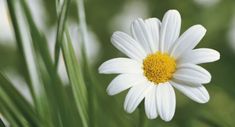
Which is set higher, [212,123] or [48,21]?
[48,21]

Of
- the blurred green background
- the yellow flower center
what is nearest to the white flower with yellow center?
the yellow flower center

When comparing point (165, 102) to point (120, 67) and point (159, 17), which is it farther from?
point (159, 17)

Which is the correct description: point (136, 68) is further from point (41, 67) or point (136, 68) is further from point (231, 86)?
point (231, 86)

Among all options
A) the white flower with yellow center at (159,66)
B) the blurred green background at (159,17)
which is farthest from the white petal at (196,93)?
the blurred green background at (159,17)

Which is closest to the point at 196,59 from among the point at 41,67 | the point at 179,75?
the point at 179,75

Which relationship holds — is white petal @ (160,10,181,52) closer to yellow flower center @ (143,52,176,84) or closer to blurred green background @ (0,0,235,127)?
yellow flower center @ (143,52,176,84)

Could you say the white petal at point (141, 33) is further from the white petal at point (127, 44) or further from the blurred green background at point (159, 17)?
the blurred green background at point (159, 17)
